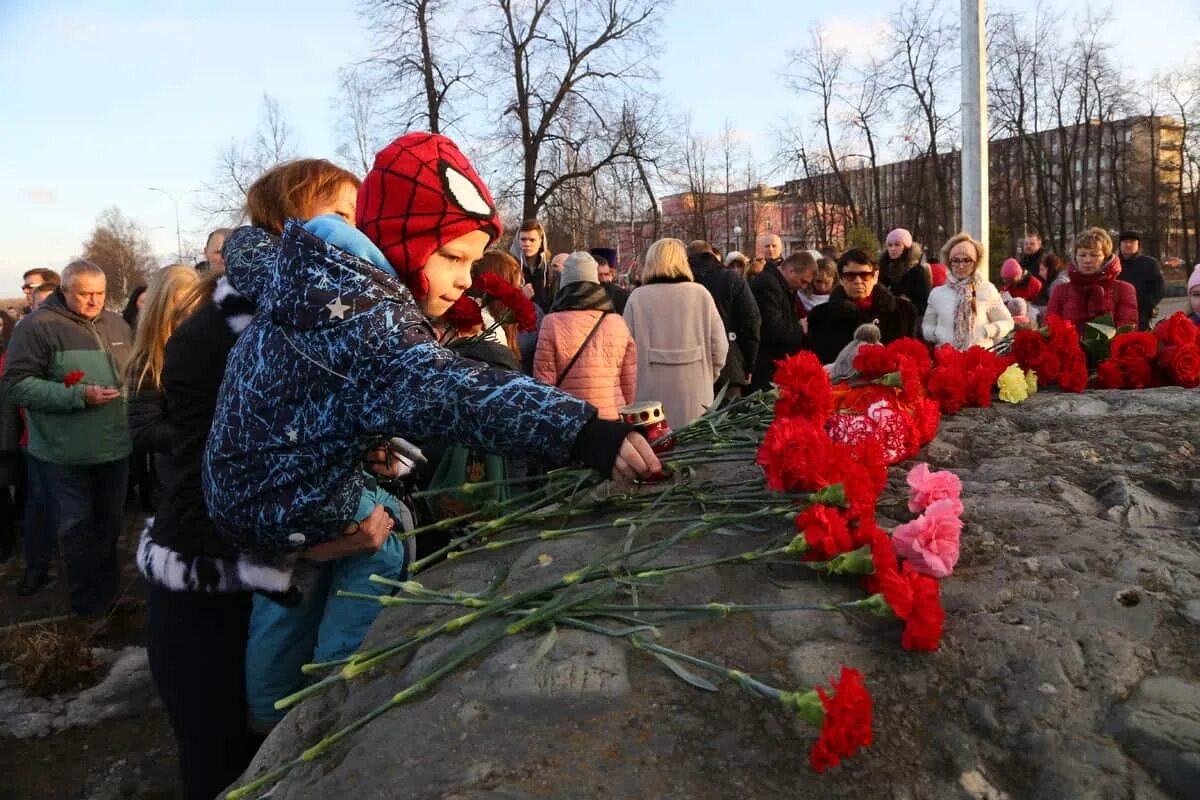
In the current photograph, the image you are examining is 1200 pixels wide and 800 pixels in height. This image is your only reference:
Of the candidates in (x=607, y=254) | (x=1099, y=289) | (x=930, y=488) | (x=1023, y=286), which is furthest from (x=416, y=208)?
(x=1023, y=286)

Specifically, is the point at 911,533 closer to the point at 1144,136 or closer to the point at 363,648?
the point at 363,648

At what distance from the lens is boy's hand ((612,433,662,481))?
1465mm

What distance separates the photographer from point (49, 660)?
399 cm

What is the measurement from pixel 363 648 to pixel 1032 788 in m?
1.20

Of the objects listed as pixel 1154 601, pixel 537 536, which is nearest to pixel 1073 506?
pixel 1154 601

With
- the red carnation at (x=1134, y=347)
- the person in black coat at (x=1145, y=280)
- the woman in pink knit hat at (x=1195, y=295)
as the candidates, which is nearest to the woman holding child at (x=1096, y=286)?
the woman in pink knit hat at (x=1195, y=295)

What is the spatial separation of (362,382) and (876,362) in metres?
1.59

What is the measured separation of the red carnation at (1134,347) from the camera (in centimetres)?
324

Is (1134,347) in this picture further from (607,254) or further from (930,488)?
(607,254)

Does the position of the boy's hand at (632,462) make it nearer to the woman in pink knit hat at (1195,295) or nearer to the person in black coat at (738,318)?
the person in black coat at (738,318)

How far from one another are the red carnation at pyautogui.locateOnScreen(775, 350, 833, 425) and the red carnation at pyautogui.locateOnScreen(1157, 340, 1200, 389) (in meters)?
1.85

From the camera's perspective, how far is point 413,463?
226cm

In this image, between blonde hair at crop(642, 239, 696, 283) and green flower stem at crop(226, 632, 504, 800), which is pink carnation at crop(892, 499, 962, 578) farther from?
blonde hair at crop(642, 239, 696, 283)

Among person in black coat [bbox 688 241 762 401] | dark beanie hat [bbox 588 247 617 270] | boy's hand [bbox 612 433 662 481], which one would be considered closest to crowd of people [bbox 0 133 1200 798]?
boy's hand [bbox 612 433 662 481]
